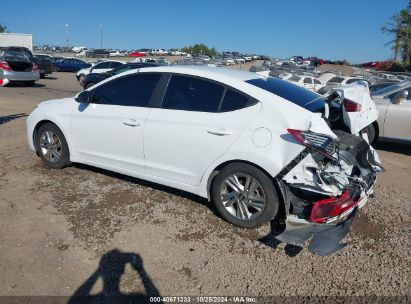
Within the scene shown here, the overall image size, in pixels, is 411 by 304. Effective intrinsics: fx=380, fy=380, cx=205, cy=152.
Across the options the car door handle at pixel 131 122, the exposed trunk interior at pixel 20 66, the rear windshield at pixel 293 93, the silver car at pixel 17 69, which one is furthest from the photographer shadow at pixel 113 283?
the exposed trunk interior at pixel 20 66

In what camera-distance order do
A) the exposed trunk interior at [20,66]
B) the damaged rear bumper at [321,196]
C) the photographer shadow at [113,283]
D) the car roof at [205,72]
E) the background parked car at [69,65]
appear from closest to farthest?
the photographer shadow at [113,283] → the damaged rear bumper at [321,196] → the car roof at [205,72] → the exposed trunk interior at [20,66] → the background parked car at [69,65]

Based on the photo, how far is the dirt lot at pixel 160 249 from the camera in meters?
3.11

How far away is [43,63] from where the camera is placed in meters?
25.2

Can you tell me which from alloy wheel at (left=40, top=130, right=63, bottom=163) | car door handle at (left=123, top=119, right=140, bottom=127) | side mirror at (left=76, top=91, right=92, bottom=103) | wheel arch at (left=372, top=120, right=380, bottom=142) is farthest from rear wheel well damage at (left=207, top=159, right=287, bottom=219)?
wheel arch at (left=372, top=120, right=380, bottom=142)

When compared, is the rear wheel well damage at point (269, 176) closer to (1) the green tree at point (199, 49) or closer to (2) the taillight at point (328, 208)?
(2) the taillight at point (328, 208)

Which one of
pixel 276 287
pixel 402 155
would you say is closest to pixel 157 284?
pixel 276 287

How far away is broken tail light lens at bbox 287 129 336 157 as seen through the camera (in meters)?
3.42

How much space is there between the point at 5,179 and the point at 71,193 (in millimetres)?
1150

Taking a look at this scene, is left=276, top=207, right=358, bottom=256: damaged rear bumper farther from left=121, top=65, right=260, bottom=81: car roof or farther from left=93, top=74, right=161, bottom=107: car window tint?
left=93, top=74, right=161, bottom=107: car window tint

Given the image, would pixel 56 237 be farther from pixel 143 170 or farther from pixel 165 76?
pixel 165 76

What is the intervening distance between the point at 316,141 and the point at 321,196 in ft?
1.74

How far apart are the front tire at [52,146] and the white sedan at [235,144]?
41 centimetres

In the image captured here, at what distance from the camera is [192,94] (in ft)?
14.0

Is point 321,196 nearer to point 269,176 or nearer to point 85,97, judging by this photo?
point 269,176
